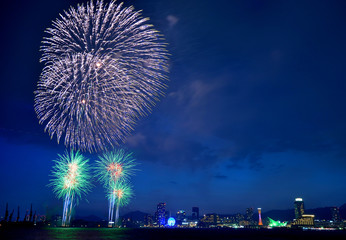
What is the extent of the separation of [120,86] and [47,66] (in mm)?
11319

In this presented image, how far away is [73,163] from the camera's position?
73188 mm

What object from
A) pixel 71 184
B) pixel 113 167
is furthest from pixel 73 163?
pixel 113 167

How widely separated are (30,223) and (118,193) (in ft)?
419

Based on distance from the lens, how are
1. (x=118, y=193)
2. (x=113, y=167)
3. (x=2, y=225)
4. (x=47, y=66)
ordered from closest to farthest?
(x=47, y=66), (x=113, y=167), (x=118, y=193), (x=2, y=225)

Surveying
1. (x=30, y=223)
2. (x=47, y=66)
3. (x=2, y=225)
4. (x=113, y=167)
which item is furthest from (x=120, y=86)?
(x=30, y=223)

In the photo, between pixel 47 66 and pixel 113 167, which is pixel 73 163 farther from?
pixel 47 66

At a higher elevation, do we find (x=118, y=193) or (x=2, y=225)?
(x=118, y=193)

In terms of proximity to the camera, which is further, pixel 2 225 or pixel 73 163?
pixel 2 225

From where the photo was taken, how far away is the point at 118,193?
92.4 m

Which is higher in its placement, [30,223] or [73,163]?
[73,163]

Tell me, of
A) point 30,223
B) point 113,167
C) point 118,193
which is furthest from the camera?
point 30,223

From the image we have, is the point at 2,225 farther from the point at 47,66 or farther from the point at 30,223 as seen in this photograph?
the point at 47,66

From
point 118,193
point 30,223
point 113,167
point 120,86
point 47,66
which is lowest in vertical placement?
point 30,223

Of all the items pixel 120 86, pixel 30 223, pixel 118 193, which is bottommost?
pixel 30 223
